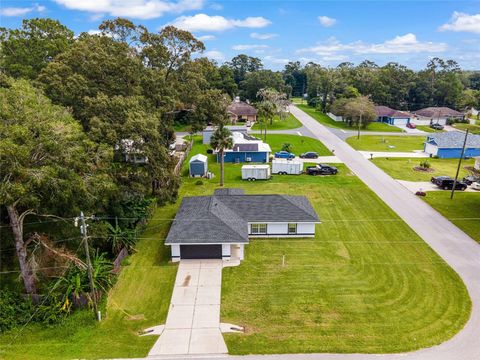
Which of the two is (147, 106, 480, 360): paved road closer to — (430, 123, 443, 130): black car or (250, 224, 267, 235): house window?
(250, 224, 267, 235): house window

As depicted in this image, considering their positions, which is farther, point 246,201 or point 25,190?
point 246,201

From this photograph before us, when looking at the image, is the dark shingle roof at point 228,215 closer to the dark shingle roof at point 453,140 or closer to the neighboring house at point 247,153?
the neighboring house at point 247,153

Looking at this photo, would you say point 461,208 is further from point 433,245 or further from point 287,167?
point 287,167

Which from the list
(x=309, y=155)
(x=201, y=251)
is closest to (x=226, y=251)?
(x=201, y=251)

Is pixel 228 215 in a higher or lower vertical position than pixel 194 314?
higher

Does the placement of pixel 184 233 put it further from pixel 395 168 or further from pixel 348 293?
pixel 395 168

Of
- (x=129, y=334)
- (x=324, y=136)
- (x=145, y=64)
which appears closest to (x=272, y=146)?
(x=324, y=136)

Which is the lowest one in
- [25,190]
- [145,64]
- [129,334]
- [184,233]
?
[129,334]
